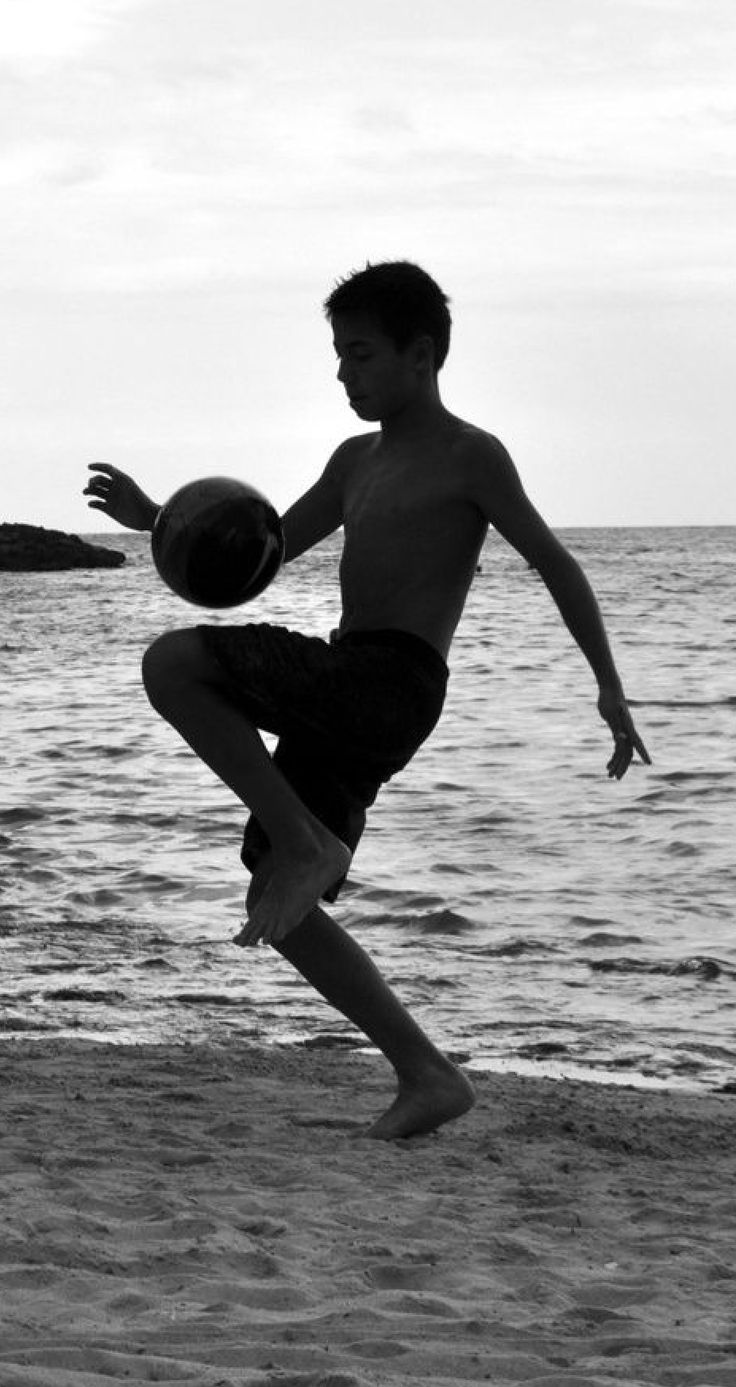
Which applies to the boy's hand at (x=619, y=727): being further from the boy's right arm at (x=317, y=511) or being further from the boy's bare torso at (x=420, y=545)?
the boy's right arm at (x=317, y=511)

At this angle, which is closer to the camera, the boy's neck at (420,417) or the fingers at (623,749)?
the fingers at (623,749)

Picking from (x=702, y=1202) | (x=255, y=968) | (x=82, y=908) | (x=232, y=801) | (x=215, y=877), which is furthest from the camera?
(x=232, y=801)

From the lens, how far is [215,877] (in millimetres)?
10531

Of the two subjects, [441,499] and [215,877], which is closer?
[441,499]

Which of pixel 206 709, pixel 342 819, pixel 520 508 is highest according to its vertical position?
pixel 520 508

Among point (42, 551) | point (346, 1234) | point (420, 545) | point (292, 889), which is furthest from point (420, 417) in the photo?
point (42, 551)

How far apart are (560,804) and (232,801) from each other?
7.54 feet

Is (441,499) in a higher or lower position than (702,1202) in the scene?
higher

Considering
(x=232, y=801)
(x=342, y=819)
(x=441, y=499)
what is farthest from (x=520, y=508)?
(x=232, y=801)

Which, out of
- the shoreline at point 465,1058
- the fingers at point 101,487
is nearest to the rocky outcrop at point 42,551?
the shoreline at point 465,1058

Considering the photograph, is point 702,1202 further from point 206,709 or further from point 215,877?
point 215,877

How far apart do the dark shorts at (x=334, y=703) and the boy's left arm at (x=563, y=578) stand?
0.36 meters

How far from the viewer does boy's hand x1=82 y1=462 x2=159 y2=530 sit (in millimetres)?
5375

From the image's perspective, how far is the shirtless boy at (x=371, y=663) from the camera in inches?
185
